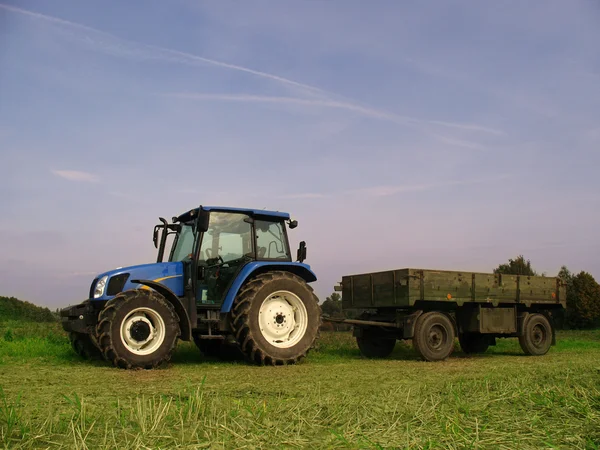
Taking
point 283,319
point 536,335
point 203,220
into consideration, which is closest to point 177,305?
point 203,220

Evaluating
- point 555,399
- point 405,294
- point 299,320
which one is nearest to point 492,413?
point 555,399

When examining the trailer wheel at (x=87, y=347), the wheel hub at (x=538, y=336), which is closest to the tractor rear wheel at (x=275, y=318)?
the trailer wheel at (x=87, y=347)

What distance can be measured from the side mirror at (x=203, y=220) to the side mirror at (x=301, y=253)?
170 cm

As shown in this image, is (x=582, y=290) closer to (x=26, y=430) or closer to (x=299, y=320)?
(x=299, y=320)

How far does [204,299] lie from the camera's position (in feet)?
30.8

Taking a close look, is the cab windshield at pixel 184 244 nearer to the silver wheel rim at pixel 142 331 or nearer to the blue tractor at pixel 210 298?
the blue tractor at pixel 210 298

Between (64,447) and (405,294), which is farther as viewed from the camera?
(405,294)

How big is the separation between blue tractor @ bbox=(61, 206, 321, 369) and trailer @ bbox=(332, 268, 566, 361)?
5.68 feet

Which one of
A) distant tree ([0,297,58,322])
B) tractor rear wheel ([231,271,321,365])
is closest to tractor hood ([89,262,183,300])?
tractor rear wheel ([231,271,321,365])

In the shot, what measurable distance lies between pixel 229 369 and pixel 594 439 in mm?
5692

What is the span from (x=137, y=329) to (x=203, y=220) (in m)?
1.87

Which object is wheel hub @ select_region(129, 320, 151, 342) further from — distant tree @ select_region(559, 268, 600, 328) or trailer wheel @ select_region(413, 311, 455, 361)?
distant tree @ select_region(559, 268, 600, 328)

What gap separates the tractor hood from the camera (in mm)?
8914

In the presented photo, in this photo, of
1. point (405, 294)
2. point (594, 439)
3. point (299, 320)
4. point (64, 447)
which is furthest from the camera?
point (405, 294)
